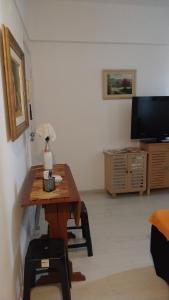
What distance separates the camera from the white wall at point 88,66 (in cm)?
354

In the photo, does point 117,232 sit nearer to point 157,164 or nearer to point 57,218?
point 57,218

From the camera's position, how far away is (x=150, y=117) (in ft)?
12.5

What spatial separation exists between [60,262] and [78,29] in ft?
10.7

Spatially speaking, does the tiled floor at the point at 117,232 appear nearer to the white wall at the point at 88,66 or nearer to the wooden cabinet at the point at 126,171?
the wooden cabinet at the point at 126,171

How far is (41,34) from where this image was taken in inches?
137

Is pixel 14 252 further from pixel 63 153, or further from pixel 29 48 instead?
pixel 29 48

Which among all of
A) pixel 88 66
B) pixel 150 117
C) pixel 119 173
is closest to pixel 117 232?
pixel 119 173

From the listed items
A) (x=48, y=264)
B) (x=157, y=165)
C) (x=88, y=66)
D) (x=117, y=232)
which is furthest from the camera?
(x=157, y=165)

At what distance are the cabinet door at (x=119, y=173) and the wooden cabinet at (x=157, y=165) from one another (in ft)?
1.34

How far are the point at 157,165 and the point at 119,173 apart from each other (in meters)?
0.65

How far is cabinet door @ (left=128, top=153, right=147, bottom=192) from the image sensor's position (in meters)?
3.75

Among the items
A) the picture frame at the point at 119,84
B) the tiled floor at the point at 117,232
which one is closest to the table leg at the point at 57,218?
the tiled floor at the point at 117,232

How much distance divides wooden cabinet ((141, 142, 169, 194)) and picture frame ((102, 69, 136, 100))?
3.02 ft

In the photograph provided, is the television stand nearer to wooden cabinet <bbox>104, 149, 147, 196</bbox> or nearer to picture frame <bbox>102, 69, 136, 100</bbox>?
wooden cabinet <bbox>104, 149, 147, 196</bbox>
